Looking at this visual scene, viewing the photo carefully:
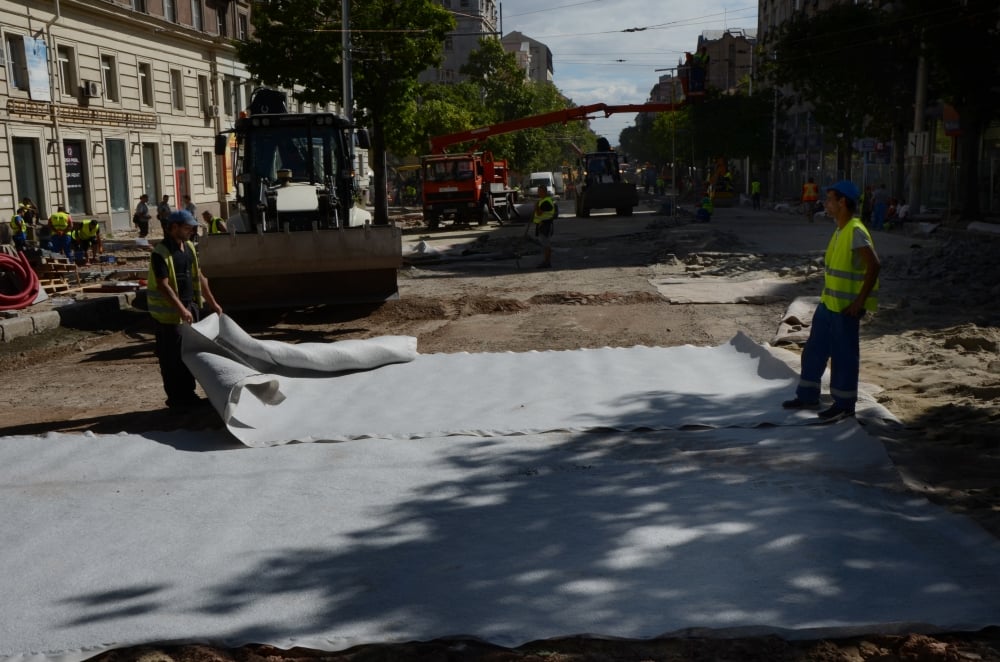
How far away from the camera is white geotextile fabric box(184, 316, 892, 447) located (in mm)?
6547

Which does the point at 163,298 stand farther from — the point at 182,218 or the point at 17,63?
the point at 17,63

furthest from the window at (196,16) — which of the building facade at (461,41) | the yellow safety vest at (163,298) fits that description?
the building facade at (461,41)

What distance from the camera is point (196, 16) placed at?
3916 cm

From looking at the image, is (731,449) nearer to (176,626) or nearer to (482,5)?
(176,626)

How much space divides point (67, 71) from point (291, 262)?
22.2 m

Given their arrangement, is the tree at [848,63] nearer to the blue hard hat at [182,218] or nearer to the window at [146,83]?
the window at [146,83]

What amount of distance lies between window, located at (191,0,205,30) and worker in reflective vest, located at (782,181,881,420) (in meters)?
37.2

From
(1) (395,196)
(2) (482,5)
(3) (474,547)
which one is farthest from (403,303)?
(2) (482,5)

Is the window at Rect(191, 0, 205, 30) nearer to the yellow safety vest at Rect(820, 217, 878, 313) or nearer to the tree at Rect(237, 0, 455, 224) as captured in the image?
the tree at Rect(237, 0, 455, 224)

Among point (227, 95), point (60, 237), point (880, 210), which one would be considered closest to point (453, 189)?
point (880, 210)

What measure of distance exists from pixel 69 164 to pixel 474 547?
98.0 ft

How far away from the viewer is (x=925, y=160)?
112ft

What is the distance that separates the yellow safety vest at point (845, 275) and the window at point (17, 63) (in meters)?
26.8

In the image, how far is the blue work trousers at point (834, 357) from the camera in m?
6.33
